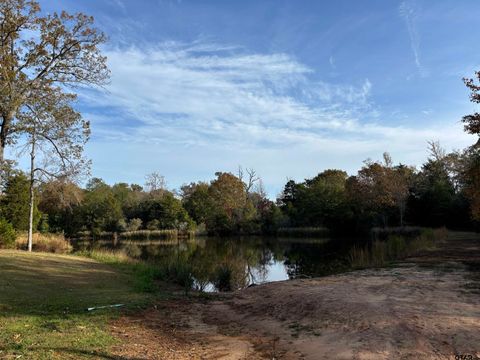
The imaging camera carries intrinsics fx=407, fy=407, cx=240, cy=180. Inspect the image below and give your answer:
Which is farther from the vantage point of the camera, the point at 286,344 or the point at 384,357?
the point at 286,344

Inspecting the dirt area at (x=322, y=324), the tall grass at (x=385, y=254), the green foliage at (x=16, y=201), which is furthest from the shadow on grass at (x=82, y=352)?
the green foliage at (x=16, y=201)

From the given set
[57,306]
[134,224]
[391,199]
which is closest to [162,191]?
[134,224]

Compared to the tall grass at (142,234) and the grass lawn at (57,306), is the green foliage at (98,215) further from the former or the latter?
the grass lawn at (57,306)

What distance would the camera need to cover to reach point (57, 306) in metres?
8.21

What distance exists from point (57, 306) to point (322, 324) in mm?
5248

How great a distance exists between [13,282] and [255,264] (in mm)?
14247

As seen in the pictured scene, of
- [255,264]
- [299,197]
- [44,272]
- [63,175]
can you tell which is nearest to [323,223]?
[299,197]

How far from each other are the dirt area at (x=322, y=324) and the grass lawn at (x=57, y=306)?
0.50 meters

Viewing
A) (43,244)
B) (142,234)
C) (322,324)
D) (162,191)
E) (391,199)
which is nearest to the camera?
(322,324)

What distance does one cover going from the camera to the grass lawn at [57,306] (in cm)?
539

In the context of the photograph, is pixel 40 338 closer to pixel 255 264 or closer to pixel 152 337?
pixel 152 337

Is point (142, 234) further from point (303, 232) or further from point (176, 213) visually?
point (303, 232)

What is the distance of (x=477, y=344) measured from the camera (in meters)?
5.38

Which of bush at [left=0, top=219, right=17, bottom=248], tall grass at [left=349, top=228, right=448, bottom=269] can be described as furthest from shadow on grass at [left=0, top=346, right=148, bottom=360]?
bush at [left=0, top=219, right=17, bottom=248]
